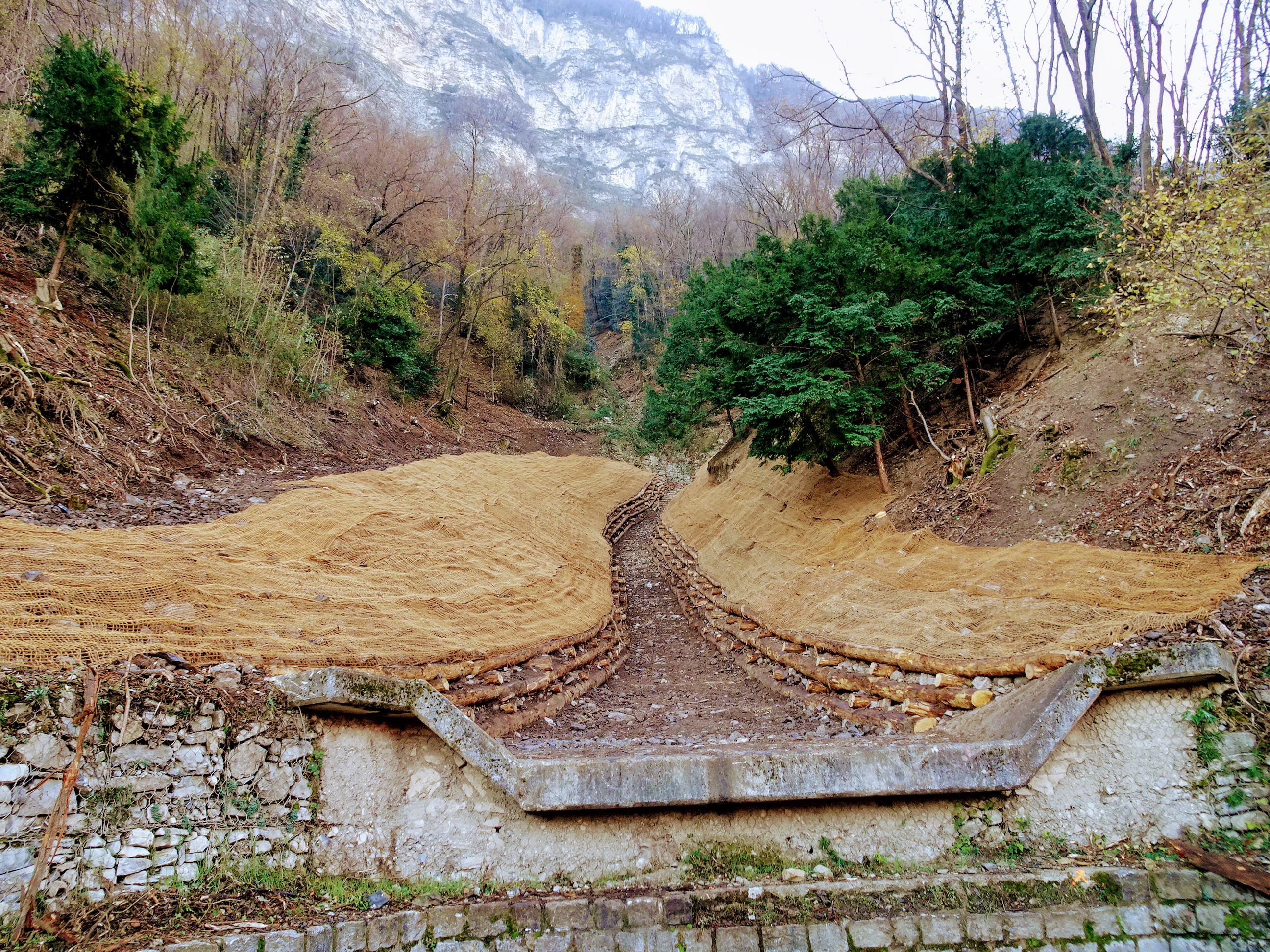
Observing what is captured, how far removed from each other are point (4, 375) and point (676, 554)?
33.2 ft

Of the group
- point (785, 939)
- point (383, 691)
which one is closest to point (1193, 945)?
point (785, 939)

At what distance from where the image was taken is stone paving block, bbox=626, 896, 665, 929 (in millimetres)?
2865

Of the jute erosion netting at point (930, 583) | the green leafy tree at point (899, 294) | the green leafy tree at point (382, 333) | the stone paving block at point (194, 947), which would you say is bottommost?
the stone paving block at point (194, 947)

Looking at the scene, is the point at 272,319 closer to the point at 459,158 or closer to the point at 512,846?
the point at 512,846

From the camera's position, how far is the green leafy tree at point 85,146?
688 cm

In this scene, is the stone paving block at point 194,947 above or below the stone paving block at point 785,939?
above

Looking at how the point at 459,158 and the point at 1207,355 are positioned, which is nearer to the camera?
the point at 1207,355

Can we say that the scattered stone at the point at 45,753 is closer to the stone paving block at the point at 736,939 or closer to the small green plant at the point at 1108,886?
the stone paving block at the point at 736,939

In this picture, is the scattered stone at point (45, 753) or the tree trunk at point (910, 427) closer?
the scattered stone at point (45, 753)

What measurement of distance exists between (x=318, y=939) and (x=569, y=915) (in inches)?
44.4

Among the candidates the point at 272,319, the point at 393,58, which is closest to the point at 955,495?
the point at 272,319

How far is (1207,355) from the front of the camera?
241 inches

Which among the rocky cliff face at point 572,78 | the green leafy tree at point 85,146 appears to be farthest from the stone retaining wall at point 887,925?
the rocky cliff face at point 572,78

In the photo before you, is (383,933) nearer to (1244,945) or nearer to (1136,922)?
(1136,922)
